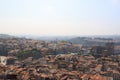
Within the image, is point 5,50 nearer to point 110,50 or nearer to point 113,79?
point 110,50

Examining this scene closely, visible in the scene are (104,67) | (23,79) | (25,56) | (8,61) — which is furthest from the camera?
(25,56)

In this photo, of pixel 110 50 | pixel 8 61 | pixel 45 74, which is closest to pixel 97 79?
pixel 45 74

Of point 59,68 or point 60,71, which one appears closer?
point 60,71

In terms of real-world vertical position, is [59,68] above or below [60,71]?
below

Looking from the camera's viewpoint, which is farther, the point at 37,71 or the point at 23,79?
the point at 37,71

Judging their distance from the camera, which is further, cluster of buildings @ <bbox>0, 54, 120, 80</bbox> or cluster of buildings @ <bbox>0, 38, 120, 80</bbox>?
cluster of buildings @ <bbox>0, 38, 120, 80</bbox>

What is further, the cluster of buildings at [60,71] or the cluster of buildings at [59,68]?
the cluster of buildings at [59,68]

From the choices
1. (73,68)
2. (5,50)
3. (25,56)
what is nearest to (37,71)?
(73,68)

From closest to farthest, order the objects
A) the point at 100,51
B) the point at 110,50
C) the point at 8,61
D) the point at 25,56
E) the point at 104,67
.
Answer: the point at 104,67 → the point at 8,61 → the point at 25,56 → the point at 100,51 → the point at 110,50

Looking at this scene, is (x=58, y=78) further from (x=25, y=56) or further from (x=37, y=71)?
(x=25, y=56)
